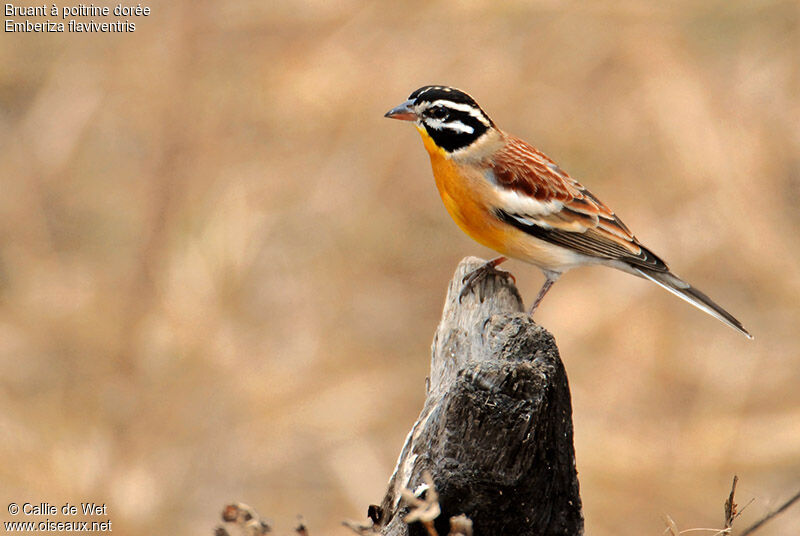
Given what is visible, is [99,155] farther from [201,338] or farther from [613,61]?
[613,61]

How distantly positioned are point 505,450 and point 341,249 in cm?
620

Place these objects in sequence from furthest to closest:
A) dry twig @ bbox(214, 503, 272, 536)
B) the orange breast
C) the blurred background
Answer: the blurred background, the orange breast, dry twig @ bbox(214, 503, 272, 536)

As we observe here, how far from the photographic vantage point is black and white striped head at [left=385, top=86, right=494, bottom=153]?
18.2 feet

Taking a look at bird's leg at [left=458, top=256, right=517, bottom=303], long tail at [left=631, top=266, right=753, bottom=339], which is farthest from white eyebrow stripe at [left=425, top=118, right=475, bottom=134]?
long tail at [left=631, top=266, right=753, bottom=339]

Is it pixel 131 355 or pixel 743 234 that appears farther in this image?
pixel 743 234

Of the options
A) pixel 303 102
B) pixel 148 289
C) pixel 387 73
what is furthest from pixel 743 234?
pixel 148 289

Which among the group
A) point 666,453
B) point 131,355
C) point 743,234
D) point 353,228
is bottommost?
point 666,453

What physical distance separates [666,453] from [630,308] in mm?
1409

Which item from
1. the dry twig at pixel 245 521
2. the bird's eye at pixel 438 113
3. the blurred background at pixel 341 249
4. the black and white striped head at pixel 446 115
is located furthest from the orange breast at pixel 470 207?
the dry twig at pixel 245 521

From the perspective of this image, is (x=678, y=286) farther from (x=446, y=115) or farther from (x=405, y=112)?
(x=405, y=112)

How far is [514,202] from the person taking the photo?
18.4 feet

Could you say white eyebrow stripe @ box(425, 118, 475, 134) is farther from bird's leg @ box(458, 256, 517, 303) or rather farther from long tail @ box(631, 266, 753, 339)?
long tail @ box(631, 266, 753, 339)

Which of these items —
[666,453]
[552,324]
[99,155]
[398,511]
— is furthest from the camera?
[99,155]

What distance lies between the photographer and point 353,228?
362 inches
